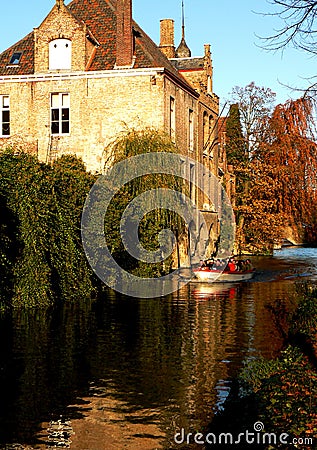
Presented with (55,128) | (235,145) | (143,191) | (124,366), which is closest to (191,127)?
(55,128)

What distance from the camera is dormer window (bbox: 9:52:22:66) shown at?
1380 inches

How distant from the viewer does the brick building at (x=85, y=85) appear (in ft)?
106

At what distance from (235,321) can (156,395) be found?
807 centimetres

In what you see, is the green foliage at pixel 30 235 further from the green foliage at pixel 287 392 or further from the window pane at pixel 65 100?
the window pane at pixel 65 100

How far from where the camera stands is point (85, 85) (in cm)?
3312

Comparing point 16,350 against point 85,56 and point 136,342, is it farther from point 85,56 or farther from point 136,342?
point 85,56

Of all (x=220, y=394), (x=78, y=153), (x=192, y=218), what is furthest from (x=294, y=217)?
(x=220, y=394)

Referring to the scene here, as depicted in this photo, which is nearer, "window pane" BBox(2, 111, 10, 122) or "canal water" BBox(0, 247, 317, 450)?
"canal water" BBox(0, 247, 317, 450)

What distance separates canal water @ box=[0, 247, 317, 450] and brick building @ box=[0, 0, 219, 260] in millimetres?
11835

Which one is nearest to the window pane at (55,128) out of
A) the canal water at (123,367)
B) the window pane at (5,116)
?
the window pane at (5,116)

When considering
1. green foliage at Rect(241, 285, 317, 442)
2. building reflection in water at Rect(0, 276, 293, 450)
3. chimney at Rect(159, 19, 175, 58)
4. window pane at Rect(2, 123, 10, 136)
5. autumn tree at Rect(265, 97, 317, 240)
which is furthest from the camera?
autumn tree at Rect(265, 97, 317, 240)

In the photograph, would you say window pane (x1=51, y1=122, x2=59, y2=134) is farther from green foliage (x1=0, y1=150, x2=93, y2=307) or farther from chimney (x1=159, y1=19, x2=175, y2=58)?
green foliage (x1=0, y1=150, x2=93, y2=307)

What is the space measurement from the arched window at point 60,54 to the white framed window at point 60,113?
133cm

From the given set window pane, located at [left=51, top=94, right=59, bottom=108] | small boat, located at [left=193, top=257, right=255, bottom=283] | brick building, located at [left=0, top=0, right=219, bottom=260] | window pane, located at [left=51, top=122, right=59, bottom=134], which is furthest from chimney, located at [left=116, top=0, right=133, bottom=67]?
small boat, located at [left=193, top=257, right=255, bottom=283]
